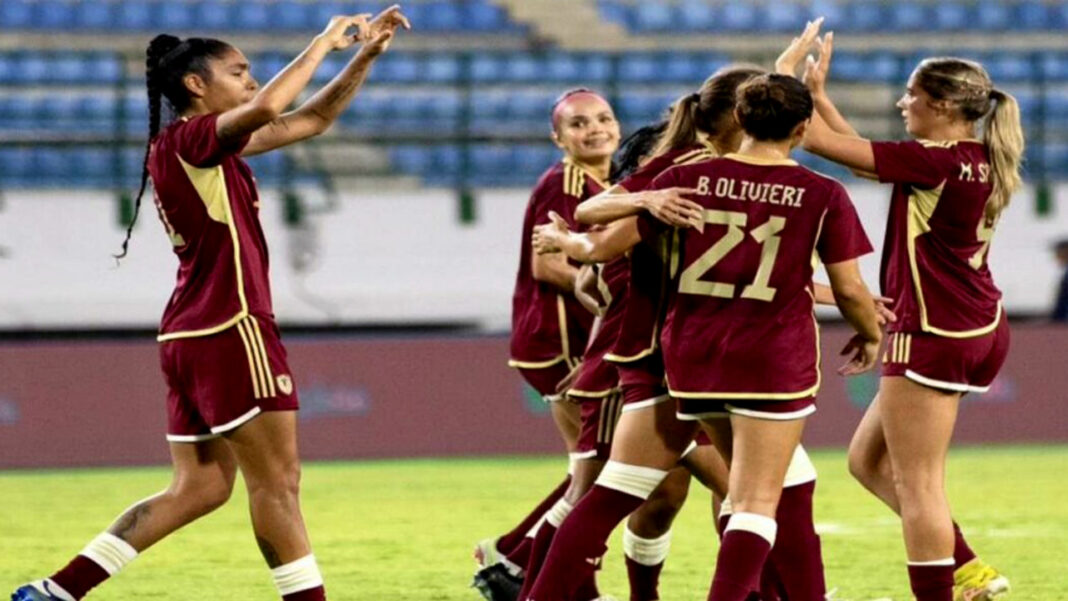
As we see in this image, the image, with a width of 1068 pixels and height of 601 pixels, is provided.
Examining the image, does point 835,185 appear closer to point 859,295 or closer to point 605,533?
point 859,295

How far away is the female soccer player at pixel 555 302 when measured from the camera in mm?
7531

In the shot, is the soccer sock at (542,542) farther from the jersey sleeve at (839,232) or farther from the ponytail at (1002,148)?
the ponytail at (1002,148)

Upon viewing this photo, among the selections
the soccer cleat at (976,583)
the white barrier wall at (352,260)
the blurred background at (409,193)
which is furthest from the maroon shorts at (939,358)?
the white barrier wall at (352,260)

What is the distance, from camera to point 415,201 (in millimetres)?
17094

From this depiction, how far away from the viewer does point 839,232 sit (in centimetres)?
558

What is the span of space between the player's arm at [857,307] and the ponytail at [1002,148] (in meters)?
0.92

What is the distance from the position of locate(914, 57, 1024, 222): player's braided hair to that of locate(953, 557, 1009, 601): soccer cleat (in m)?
1.24

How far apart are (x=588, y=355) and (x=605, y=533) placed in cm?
111

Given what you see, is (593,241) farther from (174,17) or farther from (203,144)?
(174,17)

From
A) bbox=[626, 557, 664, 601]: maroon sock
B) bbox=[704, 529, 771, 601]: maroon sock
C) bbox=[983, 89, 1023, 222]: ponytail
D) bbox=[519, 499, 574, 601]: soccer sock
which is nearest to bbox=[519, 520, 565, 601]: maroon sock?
bbox=[519, 499, 574, 601]: soccer sock

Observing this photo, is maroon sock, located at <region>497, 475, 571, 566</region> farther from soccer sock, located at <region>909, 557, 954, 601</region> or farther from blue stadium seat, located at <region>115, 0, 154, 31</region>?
blue stadium seat, located at <region>115, 0, 154, 31</region>

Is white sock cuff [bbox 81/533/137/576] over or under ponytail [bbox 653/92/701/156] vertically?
under

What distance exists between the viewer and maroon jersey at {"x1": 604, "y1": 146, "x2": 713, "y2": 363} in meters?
6.05

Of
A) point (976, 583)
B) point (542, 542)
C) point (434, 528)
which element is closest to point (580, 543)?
point (542, 542)
